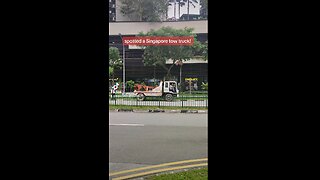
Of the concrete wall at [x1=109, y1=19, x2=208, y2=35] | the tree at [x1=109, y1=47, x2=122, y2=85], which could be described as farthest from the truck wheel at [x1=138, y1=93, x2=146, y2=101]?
the concrete wall at [x1=109, y1=19, x2=208, y2=35]

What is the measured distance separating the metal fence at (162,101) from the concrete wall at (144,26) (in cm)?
423

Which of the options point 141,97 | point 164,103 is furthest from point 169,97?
point 141,97

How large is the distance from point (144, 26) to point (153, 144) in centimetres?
1270

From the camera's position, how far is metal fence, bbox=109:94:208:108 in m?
14.6

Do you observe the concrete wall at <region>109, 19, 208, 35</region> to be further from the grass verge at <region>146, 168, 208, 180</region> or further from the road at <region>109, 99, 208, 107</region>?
the grass verge at <region>146, 168, 208, 180</region>

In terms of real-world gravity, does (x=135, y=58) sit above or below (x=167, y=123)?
above

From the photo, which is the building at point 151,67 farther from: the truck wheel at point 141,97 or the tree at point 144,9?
the truck wheel at point 141,97

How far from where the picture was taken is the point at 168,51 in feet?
54.0

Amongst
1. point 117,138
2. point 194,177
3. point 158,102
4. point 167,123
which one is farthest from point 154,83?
point 194,177
